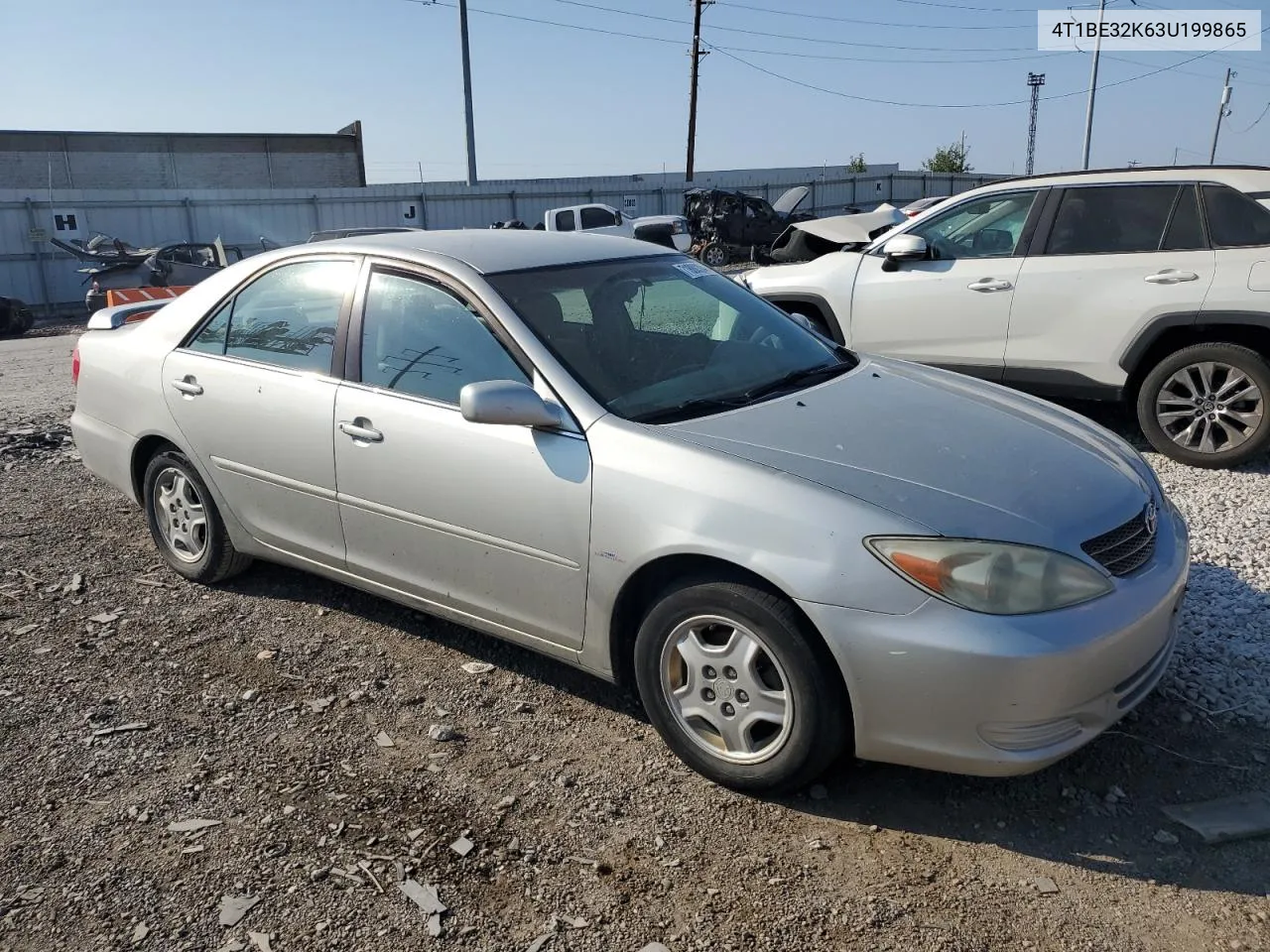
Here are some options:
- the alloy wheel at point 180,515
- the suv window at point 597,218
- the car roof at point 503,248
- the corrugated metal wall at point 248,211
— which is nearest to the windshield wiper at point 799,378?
the car roof at point 503,248

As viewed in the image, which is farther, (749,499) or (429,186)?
(429,186)

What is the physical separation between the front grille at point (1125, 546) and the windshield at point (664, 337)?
1.23 metres

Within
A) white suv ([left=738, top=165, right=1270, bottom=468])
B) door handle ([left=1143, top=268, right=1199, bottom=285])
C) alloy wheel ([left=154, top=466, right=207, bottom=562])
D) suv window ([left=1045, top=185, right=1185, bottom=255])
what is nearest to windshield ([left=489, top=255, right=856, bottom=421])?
alloy wheel ([left=154, top=466, right=207, bottom=562])

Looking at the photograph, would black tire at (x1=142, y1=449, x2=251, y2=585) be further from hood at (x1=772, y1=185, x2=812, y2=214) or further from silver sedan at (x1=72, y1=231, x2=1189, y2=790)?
hood at (x1=772, y1=185, x2=812, y2=214)

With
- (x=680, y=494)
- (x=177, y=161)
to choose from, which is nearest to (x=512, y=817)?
(x=680, y=494)

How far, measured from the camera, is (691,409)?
3484mm

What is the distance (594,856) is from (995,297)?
5.07 metres

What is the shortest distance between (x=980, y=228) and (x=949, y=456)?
426cm

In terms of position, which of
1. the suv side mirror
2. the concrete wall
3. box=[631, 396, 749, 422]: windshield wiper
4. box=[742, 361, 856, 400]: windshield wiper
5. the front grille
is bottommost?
the front grille

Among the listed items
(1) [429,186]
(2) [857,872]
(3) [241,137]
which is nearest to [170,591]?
(2) [857,872]

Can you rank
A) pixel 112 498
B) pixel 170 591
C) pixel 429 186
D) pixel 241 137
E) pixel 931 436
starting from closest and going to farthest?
1. pixel 931 436
2. pixel 170 591
3. pixel 112 498
4. pixel 429 186
5. pixel 241 137

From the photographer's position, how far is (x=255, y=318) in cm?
447

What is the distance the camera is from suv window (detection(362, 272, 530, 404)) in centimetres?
366

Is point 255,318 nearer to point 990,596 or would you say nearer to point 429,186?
point 990,596
